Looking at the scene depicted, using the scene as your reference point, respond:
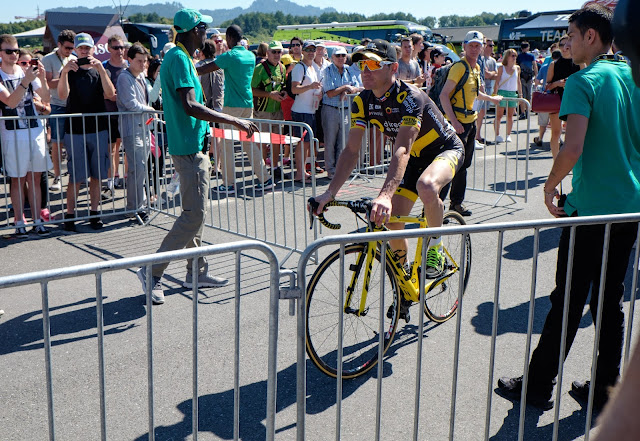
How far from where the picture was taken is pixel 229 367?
4.57 m

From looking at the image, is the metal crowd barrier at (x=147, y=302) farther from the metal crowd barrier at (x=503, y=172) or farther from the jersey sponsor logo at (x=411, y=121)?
the metal crowd barrier at (x=503, y=172)

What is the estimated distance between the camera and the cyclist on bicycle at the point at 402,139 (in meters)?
4.72

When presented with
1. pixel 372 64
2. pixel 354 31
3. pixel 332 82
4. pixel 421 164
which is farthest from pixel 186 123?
pixel 354 31

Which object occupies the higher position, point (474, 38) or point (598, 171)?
point (474, 38)

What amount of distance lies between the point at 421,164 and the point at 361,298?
51.1 inches

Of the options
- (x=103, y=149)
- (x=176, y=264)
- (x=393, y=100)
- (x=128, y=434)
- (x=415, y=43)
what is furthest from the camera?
(x=415, y=43)

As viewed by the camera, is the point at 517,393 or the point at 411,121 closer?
the point at 517,393

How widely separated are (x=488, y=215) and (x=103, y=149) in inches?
188

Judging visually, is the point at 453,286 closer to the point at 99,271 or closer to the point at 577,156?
the point at 577,156

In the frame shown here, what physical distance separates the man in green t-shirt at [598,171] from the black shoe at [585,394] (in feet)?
0.13

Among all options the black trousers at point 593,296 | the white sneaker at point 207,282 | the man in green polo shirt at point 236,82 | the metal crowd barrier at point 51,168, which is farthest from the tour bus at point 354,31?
the black trousers at point 593,296

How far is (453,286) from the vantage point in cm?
561

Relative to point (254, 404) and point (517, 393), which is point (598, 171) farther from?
point (254, 404)

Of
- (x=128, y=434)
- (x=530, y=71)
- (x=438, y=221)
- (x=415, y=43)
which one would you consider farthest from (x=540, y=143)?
(x=128, y=434)
